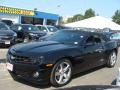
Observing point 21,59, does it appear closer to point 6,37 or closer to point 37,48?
point 37,48

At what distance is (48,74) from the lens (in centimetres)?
686

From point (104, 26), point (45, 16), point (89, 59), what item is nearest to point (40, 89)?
point (89, 59)

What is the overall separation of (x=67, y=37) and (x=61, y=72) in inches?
63.4

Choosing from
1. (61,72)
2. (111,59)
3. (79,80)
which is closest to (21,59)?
(61,72)

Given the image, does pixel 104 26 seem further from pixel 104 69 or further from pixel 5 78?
pixel 5 78

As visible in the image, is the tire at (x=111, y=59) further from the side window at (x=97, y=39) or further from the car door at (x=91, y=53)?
the side window at (x=97, y=39)

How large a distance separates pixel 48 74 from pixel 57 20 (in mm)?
55330

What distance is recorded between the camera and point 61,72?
24.1 feet

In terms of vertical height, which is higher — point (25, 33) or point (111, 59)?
point (25, 33)

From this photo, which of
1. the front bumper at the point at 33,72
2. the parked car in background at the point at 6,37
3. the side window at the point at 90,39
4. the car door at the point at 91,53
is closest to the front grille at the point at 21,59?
the front bumper at the point at 33,72

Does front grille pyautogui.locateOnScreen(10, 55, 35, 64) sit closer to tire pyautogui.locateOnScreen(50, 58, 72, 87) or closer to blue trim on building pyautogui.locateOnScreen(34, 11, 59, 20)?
tire pyautogui.locateOnScreen(50, 58, 72, 87)

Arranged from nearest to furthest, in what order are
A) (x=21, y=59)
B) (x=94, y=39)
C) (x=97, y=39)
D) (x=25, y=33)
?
1. (x=21, y=59)
2. (x=94, y=39)
3. (x=97, y=39)
4. (x=25, y=33)

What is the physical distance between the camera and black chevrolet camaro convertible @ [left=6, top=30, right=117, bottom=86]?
6.82 metres

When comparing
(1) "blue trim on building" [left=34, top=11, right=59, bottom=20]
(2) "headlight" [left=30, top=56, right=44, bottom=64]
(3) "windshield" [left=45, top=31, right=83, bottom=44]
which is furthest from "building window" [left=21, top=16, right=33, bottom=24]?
(2) "headlight" [left=30, top=56, right=44, bottom=64]
